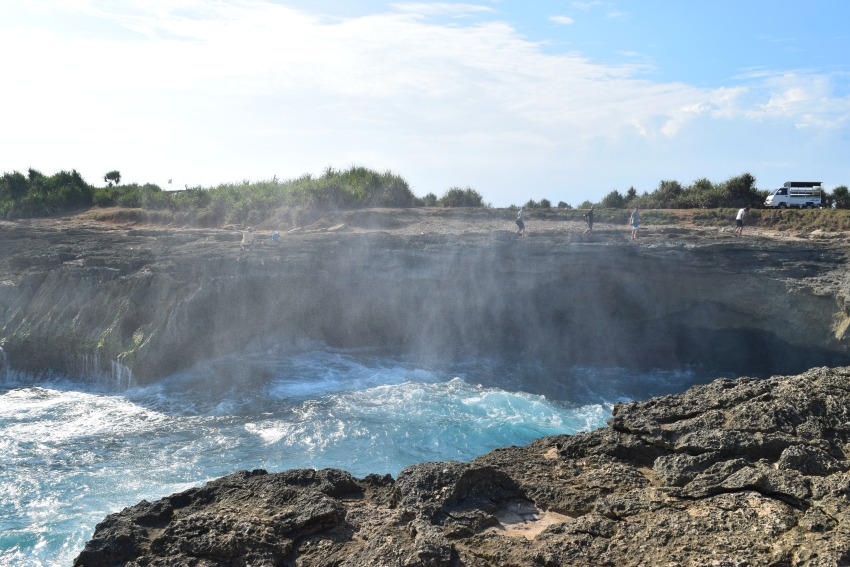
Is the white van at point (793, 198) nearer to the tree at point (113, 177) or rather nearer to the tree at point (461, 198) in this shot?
the tree at point (461, 198)

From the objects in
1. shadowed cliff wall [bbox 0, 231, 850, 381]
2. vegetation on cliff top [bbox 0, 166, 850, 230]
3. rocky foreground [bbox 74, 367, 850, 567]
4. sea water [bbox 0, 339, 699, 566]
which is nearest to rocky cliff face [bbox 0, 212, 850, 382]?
shadowed cliff wall [bbox 0, 231, 850, 381]

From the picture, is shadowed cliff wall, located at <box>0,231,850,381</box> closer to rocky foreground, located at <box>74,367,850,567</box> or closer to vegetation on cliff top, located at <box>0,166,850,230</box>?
vegetation on cliff top, located at <box>0,166,850,230</box>

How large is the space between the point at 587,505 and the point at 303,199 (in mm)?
22769

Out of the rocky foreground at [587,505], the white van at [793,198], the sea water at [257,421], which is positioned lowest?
the sea water at [257,421]

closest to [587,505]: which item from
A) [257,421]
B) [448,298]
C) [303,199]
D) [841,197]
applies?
[257,421]

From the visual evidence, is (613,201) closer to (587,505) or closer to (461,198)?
(461,198)

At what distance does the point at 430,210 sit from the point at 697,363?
12102mm

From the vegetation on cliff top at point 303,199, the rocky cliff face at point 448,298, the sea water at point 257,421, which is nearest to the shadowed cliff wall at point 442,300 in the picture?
the rocky cliff face at point 448,298

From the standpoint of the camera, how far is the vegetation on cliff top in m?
26.9

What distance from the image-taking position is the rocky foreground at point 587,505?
17.2ft

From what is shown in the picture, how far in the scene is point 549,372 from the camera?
62.6ft

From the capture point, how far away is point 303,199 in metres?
27.4

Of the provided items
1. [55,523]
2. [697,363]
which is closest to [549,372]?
[697,363]

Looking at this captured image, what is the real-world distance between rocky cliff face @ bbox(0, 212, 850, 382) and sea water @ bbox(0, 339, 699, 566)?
0.88 m
